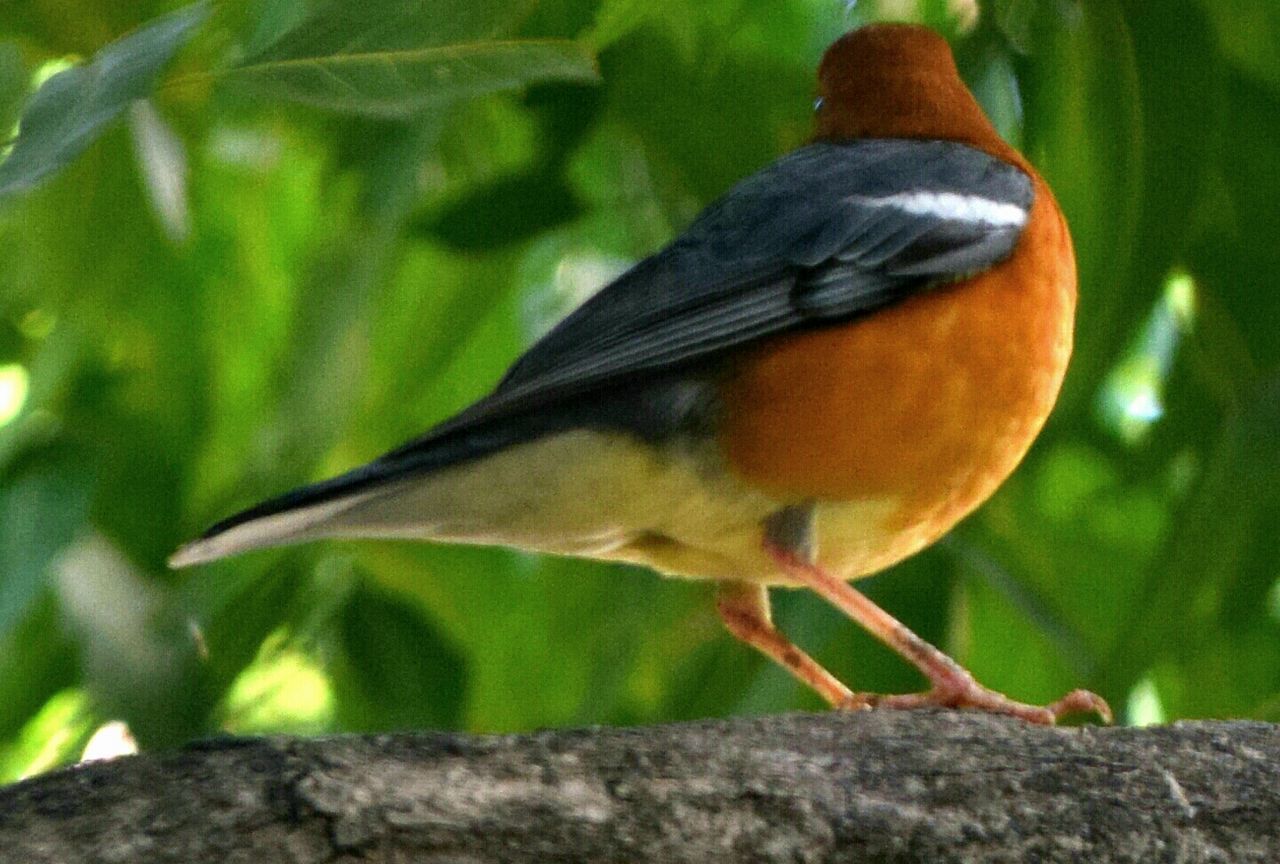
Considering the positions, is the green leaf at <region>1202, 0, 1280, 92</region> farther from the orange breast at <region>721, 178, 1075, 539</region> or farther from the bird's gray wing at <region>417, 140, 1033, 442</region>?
the orange breast at <region>721, 178, 1075, 539</region>

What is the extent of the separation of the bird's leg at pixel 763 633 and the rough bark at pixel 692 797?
3.17 feet

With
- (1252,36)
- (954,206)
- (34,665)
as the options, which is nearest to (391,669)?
(34,665)

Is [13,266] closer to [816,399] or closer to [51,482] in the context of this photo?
[51,482]

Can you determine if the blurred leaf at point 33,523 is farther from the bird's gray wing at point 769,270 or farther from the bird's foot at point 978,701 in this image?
the bird's foot at point 978,701

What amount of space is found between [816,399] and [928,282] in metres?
0.41

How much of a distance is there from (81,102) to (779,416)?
60.3 inches

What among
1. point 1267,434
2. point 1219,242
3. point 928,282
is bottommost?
point 1267,434

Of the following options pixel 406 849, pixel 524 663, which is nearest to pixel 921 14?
pixel 524 663

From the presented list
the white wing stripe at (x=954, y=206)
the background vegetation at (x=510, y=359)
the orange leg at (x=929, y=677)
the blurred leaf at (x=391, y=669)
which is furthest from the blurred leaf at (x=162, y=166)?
the white wing stripe at (x=954, y=206)

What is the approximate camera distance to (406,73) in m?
2.88

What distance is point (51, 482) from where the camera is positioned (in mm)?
3650

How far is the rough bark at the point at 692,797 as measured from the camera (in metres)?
2.25

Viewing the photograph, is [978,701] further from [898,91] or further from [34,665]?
[34,665]

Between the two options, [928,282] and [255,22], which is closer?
[255,22]
